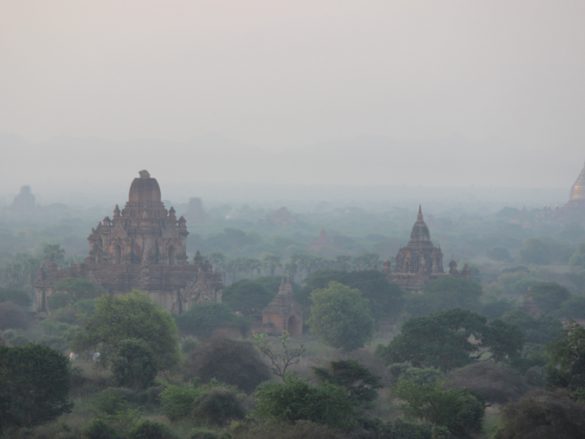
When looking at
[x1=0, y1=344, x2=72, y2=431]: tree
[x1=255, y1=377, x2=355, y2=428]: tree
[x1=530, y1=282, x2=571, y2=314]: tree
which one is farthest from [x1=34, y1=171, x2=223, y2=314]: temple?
[x1=255, y1=377, x2=355, y2=428]: tree

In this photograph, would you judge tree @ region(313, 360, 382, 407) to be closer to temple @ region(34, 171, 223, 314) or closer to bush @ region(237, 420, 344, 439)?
bush @ region(237, 420, 344, 439)

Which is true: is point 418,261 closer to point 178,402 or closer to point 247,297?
point 247,297

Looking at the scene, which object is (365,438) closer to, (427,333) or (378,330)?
(427,333)

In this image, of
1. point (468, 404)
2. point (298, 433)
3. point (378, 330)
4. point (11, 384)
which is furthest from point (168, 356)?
point (378, 330)

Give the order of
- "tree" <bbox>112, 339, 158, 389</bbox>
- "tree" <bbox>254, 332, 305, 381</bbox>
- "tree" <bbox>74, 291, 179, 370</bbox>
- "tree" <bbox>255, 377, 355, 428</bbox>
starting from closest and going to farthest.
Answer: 1. "tree" <bbox>255, 377, 355, 428</bbox>
2. "tree" <bbox>112, 339, 158, 389</bbox>
3. "tree" <bbox>74, 291, 179, 370</bbox>
4. "tree" <bbox>254, 332, 305, 381</bbox>

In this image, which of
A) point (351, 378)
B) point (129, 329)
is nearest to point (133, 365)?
point (129, 329)

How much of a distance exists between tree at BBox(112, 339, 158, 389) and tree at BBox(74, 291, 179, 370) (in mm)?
1620

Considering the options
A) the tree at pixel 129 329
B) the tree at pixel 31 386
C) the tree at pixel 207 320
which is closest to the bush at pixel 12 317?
the tree at pixel 207 320

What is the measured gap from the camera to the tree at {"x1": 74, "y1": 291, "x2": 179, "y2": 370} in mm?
46906

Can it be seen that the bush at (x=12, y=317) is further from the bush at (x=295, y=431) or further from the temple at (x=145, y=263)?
the bush at (x=295, y=431)

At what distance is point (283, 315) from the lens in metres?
68.5

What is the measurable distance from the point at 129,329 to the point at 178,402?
382 inches

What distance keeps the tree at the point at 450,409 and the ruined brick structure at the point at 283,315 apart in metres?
31.7

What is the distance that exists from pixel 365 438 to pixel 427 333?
62.0 ft
